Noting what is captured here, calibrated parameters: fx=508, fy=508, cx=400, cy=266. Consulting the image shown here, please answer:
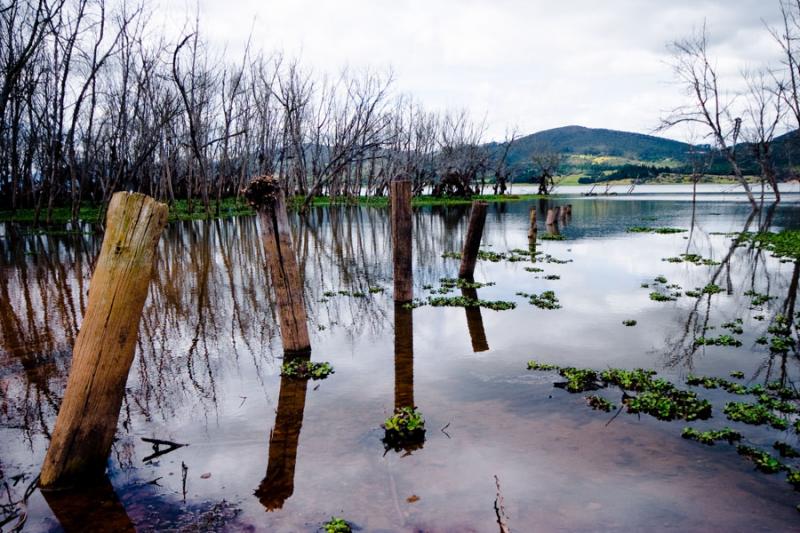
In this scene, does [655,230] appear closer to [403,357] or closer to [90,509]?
[403,357]

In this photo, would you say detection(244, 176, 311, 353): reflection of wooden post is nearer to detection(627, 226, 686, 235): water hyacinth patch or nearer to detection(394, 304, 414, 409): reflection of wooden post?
detection(394, 304, 414, 409): reflection of wooden post

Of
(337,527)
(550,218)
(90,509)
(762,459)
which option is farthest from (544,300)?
(550,218)

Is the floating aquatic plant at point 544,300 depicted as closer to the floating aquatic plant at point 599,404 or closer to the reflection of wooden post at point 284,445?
the floating aquatic plant at point 599,404

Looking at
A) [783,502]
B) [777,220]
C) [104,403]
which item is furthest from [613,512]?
[777,220]

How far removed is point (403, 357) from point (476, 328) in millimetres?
2152

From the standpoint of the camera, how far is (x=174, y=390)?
671cm

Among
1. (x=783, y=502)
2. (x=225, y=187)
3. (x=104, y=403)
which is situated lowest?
(x=783, y=502)

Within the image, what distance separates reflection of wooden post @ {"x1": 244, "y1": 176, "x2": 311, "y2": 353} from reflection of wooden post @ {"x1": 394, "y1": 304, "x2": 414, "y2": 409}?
5.14 feet

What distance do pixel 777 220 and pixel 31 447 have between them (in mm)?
38491

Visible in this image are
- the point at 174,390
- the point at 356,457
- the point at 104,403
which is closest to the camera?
the point at 104,403

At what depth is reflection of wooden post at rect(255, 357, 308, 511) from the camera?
14.5ft

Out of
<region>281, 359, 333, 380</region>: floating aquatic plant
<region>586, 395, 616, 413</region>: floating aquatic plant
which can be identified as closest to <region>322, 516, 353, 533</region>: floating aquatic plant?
<region>281, 359, 333, 380</region>: floating aquatic plant

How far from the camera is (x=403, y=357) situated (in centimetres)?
808

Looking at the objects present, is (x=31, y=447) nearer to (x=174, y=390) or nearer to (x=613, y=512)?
(x=174, y=390)
